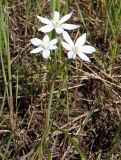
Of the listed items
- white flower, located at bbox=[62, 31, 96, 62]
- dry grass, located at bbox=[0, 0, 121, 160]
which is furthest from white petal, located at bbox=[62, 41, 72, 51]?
dry grass, located at bbox=[0, 0, 121, 160]

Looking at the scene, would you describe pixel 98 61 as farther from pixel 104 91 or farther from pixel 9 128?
pixel 9 128

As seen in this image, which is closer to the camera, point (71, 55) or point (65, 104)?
point (71, 55)

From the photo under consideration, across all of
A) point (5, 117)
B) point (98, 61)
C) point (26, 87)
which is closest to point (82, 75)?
point (98, 61)

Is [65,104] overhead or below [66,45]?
below

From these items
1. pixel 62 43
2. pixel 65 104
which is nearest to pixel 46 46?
pixel 62 43

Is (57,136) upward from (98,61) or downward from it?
downward

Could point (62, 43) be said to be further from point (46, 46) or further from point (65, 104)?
point (65, 104)

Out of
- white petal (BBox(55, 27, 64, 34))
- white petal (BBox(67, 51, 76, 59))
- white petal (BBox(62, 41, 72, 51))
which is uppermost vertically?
white petal (BBox(55, 27, 64, 34))

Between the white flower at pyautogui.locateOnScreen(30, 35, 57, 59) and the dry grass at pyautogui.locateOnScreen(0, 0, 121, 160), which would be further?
the dry grass at pyautogui.locateOnScreen(0, 0, 121, 160)

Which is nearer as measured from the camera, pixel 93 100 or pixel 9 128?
pixel 9 128

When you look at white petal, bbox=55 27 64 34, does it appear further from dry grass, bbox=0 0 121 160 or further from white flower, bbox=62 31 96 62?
dry grass, bbox=0 0 121 160

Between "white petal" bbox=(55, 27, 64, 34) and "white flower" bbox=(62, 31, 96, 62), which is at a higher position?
"white petal" bbox=(55, 27, 64, 34)
